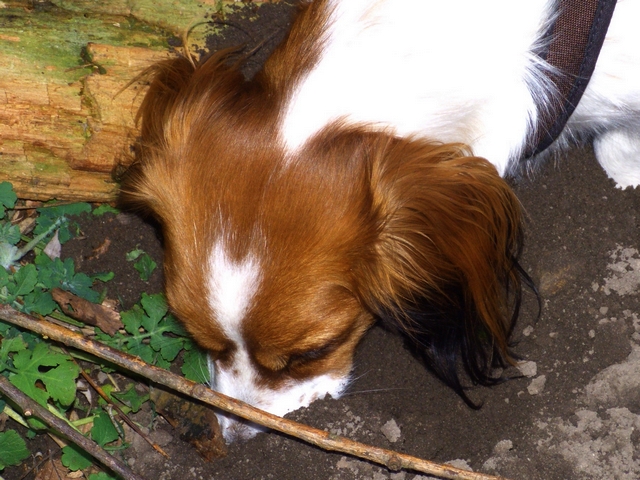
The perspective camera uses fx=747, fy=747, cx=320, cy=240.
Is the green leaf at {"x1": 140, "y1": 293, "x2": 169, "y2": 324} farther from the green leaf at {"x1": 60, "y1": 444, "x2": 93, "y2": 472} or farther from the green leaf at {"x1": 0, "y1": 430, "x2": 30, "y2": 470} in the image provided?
the green leaf at {"x1": 0, "y1": 430, "x2": 30, "y2": 470}

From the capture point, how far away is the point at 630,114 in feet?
9.76

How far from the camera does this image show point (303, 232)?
7.48ft

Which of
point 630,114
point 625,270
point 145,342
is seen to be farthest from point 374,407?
point 630,114

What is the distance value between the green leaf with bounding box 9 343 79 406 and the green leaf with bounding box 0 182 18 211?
61cm

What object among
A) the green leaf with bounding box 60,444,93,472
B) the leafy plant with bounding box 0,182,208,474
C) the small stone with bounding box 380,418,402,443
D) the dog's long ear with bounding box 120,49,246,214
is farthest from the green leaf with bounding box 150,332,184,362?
the small stone with bounding box 380,418,402,443

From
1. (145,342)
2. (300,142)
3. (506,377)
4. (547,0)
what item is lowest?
(145,342)

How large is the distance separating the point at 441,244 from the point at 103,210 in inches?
64.8

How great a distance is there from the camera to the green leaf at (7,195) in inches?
122

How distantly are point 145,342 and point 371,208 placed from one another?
1.38 m

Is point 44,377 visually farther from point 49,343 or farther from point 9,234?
point 9,234

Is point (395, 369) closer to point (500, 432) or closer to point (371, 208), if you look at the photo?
point (500, 432)

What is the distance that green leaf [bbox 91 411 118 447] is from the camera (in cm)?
303

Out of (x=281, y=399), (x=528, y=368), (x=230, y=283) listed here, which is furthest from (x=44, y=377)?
(x=528, y=368)

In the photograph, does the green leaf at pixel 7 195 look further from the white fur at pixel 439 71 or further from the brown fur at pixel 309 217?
the white fur at pixel 439 71
